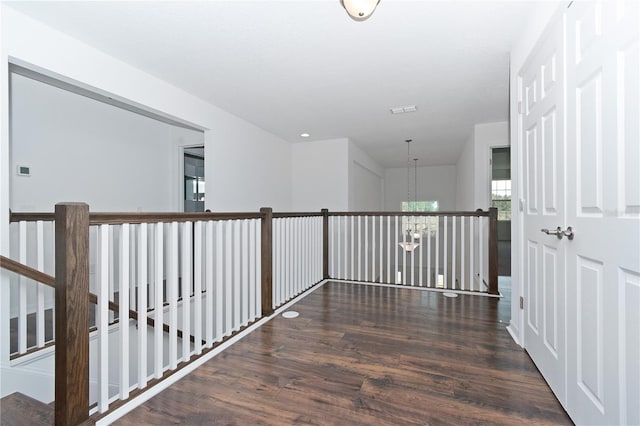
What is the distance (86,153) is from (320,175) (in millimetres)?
3618

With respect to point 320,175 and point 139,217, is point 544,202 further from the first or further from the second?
point 320,175

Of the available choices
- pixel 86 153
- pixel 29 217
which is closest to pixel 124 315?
pixel 29 217

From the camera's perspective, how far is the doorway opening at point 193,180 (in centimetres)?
547

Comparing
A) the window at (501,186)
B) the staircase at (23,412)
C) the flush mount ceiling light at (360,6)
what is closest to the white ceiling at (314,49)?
the flush mount ceiling light at (360,6)

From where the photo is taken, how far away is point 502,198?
809cm

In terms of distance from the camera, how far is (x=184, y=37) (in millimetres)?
2305

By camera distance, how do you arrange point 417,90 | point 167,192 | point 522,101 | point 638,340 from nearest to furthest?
1. point 638,340
2. point 522,101
3. point 417,90
4. point 167,192

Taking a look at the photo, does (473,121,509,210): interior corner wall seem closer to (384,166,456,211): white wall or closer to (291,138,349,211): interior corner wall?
(291,138,349,211): interior corner wall

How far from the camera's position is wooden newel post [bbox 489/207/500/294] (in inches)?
135

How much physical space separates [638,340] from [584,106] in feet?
3.21

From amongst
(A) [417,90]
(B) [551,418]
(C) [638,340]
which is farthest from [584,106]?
(A) [417,90]

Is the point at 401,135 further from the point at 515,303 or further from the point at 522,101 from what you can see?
the point at 515,303

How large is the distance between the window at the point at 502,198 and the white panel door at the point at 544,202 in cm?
658

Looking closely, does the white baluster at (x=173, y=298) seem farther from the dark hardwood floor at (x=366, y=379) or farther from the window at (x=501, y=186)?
the window at (x=501, y=186)
